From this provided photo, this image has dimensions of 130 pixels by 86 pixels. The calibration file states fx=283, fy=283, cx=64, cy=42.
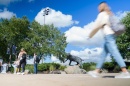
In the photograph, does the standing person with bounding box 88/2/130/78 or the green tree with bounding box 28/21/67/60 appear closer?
the standing person with bounding box 88/2/130/78

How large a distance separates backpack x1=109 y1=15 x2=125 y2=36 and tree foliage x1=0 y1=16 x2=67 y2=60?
198ft

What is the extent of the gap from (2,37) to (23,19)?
23.4 feet

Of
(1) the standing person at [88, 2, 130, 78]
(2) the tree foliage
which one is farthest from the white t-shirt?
(2) the tree foliage

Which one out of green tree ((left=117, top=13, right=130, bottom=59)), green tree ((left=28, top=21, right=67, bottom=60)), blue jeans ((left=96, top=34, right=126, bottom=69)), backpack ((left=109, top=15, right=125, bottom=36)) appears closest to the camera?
blue jeans ((left=96, top=34, right=126, bottom=69))

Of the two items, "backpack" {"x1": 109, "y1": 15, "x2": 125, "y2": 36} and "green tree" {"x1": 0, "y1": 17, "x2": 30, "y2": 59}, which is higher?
"green tree" {"x1": 0, "y1": 17, "x2": 30, "y2": 59}

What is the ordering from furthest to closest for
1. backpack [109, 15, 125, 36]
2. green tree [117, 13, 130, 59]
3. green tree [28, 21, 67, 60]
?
1. green tree [28, 21, 67, 60]
2. green tree [117, 13, 130, 59]
3. backpack [109, 15, 125, 36]

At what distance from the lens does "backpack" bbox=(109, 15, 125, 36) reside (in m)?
7.70

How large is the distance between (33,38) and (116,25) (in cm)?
6293

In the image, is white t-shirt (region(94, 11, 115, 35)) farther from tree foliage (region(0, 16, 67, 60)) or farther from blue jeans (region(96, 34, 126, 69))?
tree foliage (region(0, 16, 67, 60))

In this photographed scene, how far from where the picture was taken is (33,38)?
70000 millimetres

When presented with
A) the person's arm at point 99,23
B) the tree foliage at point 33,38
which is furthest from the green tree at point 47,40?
the person's arm at point 99,23

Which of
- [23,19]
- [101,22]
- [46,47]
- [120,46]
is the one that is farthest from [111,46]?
[23,19]

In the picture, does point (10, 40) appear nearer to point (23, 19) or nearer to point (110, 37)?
point (23, 19)

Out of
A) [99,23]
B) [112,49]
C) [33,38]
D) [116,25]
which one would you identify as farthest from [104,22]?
[33,38]
